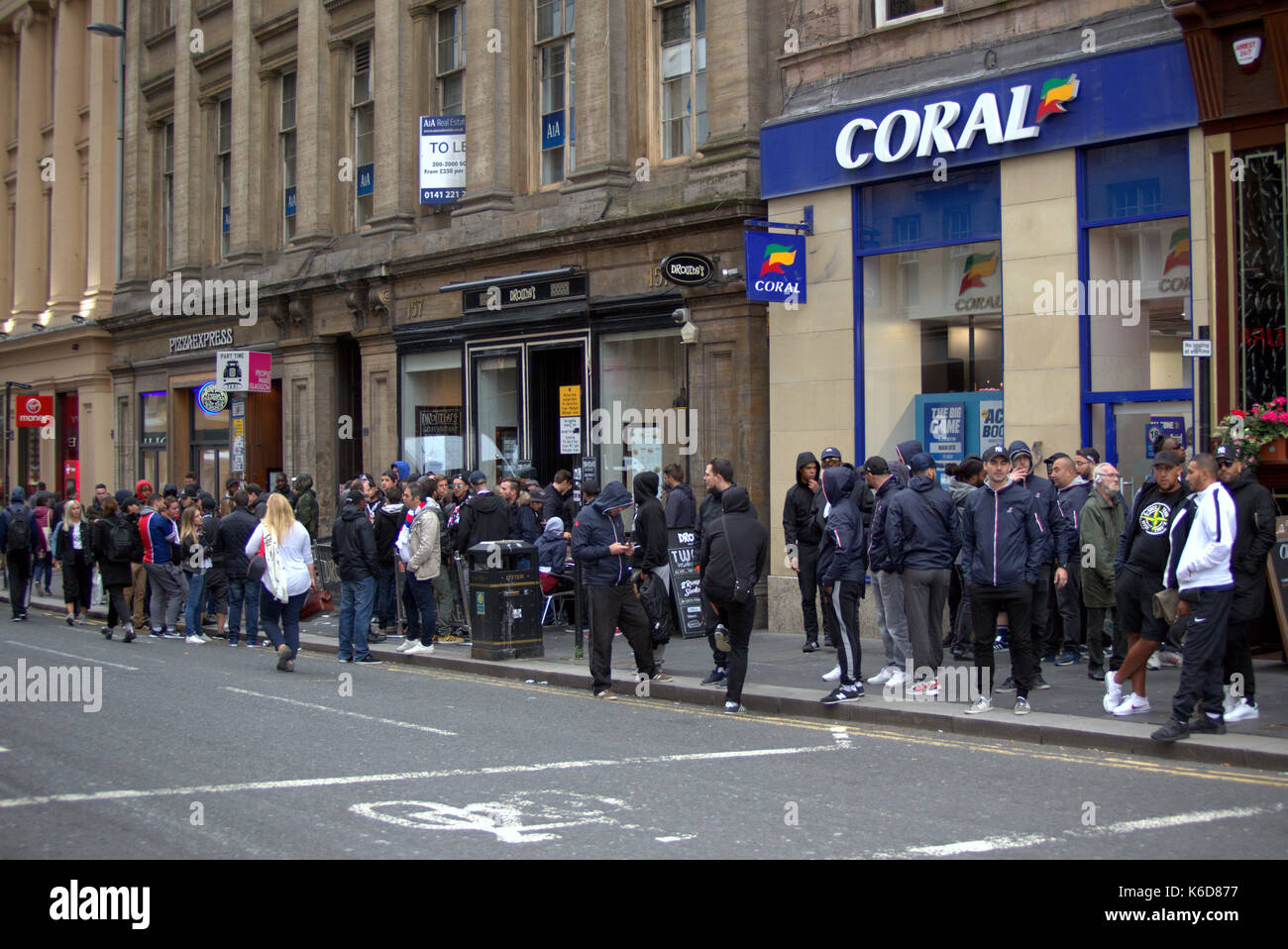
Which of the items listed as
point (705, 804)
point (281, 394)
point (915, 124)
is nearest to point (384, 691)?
point (705, 804)

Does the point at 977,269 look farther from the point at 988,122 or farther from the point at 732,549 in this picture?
the point at 732,549

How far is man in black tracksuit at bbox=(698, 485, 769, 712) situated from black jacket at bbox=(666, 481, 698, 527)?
4549mm

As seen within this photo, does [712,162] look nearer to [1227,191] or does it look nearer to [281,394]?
[1227,191]

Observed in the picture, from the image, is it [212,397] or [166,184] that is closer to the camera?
[212,397]

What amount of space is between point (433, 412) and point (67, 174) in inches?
797

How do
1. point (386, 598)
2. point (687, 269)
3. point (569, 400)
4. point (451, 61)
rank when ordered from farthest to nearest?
point (451, 61)
point (569, 400)
point (386, 598)
point (687, 269)

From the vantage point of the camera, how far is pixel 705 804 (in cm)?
752

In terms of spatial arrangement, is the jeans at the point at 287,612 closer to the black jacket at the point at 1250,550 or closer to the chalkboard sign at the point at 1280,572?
the black jacket at the point at 1250,550

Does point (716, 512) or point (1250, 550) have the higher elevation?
point (716, 512)

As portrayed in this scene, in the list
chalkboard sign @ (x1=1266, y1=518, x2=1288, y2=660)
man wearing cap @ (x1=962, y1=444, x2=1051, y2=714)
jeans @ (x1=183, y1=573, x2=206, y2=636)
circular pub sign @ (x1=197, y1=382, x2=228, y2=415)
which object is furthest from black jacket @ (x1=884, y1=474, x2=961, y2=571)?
circular pub sign @ (x1=197, y1=382, x2=228, y2=415)

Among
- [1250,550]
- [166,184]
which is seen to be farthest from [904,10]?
[166,184]

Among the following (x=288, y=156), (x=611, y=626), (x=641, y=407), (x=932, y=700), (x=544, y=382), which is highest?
(x=288, y=156)

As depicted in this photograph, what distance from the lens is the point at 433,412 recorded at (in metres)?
23.5

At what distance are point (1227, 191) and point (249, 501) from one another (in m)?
12.8
